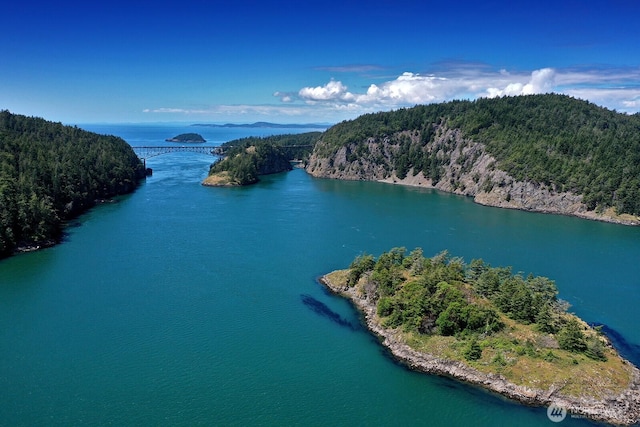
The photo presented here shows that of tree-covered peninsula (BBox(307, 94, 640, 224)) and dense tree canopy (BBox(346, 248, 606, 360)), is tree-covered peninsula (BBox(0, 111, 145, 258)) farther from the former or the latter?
tree-covered peninsula (BBox(307, 94, 640, 224))

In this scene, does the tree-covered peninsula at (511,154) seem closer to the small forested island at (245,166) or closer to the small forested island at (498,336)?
the small forested island at (245,166)

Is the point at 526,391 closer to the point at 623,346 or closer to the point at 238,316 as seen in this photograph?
the point at 623,346

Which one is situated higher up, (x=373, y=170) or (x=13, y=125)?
(x=13, y=125)

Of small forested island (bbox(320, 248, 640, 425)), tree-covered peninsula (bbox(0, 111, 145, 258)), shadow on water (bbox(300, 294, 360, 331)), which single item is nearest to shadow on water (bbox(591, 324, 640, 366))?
small forested island (bbox(320, 248, 640, 425))

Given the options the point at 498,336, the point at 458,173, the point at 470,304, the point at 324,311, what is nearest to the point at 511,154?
the point at 458,173

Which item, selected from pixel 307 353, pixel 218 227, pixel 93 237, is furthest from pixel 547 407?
pixel 93 237

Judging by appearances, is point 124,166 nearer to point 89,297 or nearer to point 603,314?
point 89,297
